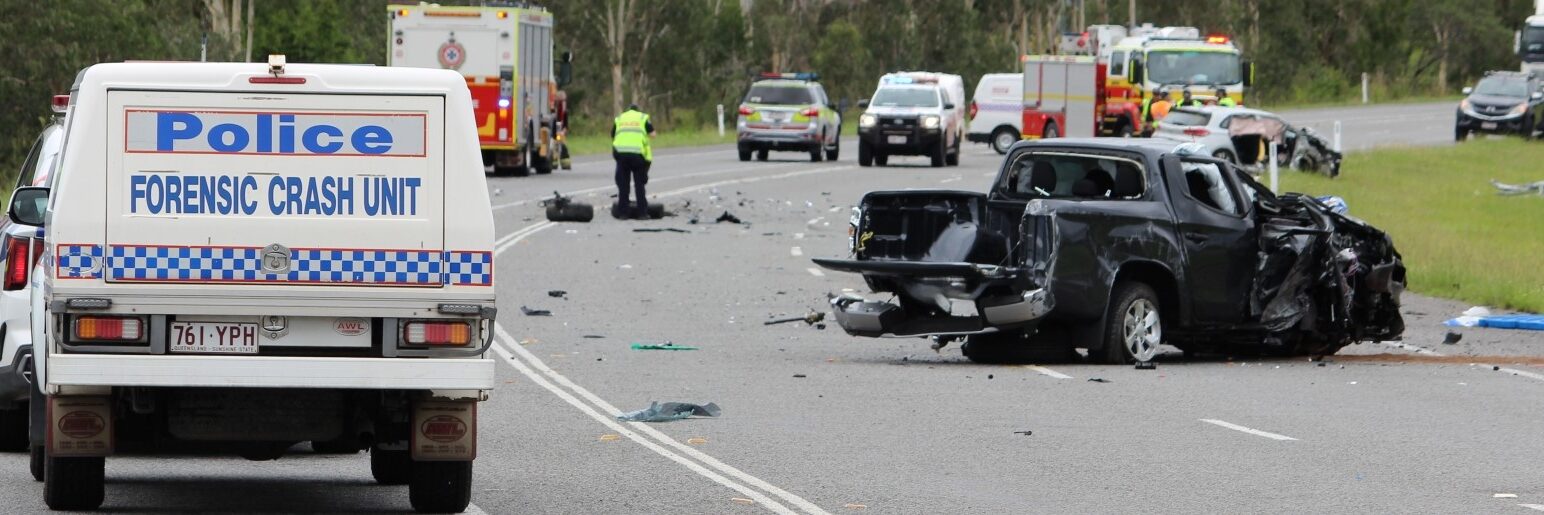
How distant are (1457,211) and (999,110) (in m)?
20.2

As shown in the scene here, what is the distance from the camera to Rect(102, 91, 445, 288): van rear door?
28.7ft

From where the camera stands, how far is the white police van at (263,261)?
866 centimetres

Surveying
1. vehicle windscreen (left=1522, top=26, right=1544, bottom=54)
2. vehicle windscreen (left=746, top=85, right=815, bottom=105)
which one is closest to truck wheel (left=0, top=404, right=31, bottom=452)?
vehicle windscreen (left=746, top=85, right=815, bottom=105)

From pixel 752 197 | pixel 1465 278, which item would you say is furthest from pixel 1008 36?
pixel 1465 278

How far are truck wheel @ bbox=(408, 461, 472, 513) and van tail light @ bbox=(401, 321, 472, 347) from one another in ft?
1.84

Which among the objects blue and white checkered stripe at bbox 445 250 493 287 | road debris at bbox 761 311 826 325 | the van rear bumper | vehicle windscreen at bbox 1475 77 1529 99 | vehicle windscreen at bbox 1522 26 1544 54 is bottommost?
road debris at bbox 761 311 826 325

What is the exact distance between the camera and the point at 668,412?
1288 centimetres

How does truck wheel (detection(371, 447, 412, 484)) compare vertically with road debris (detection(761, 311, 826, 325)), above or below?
above

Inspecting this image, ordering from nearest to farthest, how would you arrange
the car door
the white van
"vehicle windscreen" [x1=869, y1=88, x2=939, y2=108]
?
the car door
"vehicle windscreen" [x1=869, y1=88, x2=939, y2=108]
the white van

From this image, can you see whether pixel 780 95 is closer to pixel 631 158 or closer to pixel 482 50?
pixel 482 50

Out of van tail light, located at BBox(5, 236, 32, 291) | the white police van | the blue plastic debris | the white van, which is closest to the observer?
the white police van

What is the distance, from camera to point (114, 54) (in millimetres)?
48438

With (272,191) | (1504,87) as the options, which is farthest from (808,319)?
(1504,87)

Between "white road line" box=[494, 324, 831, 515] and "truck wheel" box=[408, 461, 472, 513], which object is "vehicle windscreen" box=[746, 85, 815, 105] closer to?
"white road line" box=[494, 324, 831, 515]
